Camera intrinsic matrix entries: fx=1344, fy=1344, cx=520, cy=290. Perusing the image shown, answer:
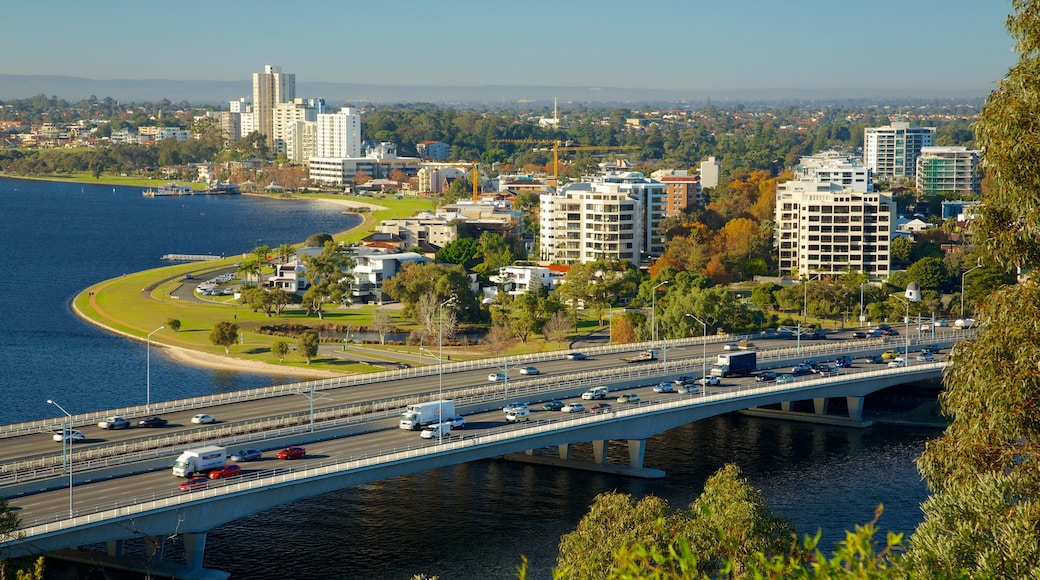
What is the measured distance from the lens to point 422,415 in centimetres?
3759

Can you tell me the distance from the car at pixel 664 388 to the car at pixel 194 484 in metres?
17.6

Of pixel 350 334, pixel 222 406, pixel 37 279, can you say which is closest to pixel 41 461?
pixel 222 406

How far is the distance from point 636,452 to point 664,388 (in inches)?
201

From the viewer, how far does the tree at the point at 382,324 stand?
62.2 metres

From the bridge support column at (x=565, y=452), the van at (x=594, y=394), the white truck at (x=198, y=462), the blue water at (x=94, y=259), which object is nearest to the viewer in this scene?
the white truck at (x=198, y=462)

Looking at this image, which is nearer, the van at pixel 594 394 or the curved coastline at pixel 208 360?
the van at pixel 594 394

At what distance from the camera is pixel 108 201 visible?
154 metres

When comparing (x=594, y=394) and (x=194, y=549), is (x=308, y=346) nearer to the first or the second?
(x=594, y=394)

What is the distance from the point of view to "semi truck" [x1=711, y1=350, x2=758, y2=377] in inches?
1876

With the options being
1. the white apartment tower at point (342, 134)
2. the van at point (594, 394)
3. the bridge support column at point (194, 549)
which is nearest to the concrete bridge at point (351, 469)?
the bridge support column at point (194, 549)

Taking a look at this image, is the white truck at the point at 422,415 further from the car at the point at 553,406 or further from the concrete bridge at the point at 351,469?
the car at the point at 553,406

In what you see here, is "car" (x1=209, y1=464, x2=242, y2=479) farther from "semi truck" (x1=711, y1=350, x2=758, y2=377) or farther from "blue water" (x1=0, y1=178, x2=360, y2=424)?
"semi truck" (x1=711, y1=350, x2=758, y2=377)

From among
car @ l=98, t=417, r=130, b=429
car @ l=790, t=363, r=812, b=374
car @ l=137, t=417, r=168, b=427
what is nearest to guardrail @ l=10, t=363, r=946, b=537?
car @ l=790, t=363, r=812, b=374

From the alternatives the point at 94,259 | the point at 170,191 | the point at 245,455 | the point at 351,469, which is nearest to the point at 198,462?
the point at 245,455
